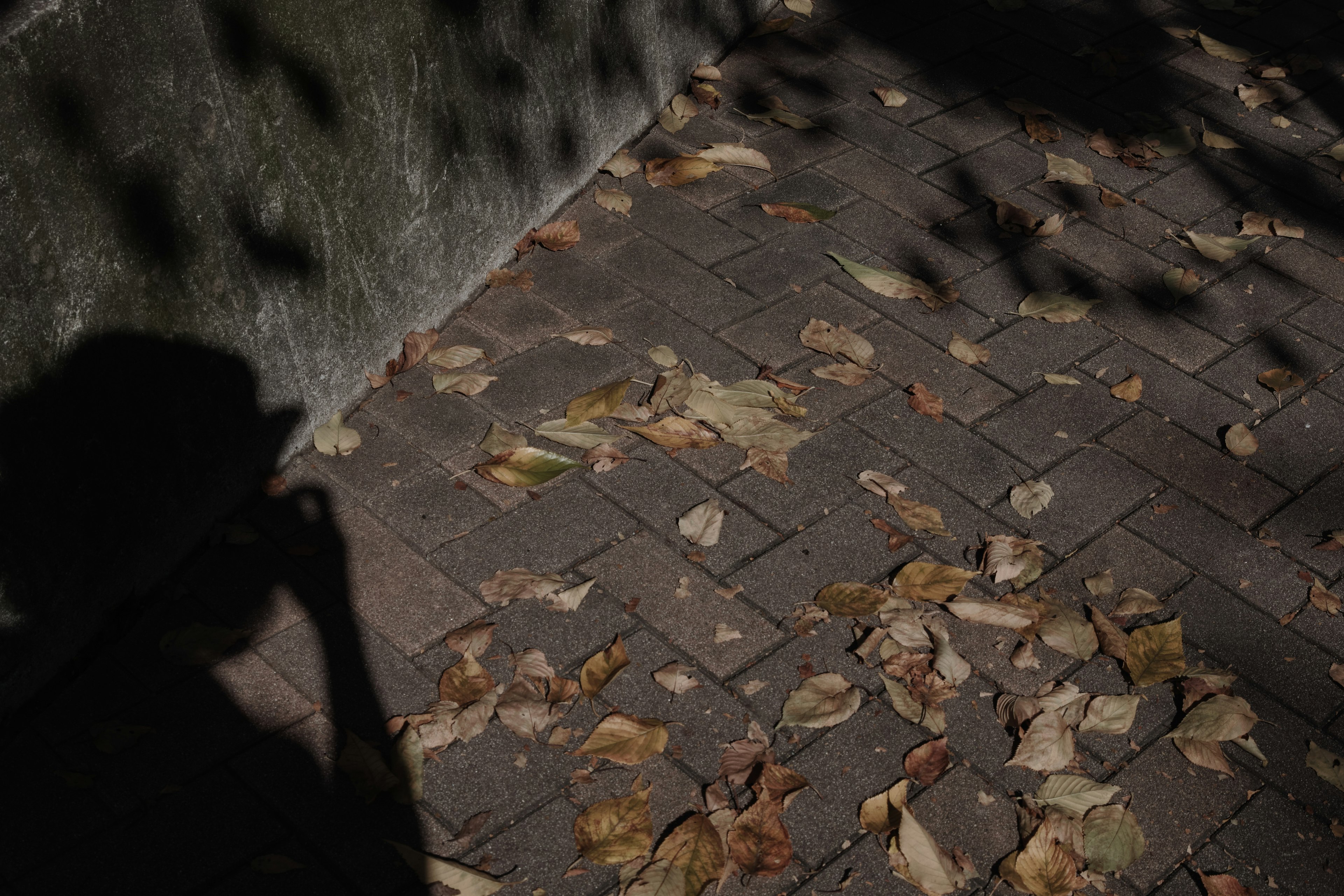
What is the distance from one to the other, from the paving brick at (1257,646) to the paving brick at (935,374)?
2.36 feet

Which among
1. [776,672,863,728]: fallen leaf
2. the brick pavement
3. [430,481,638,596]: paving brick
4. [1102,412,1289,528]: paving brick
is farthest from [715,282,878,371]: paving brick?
[776,672,863,728]: fallen leaf

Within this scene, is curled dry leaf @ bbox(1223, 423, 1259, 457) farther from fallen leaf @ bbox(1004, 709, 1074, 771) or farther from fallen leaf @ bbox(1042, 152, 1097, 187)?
fallen leaf @ bbox(1042, 152, 1097, 187)

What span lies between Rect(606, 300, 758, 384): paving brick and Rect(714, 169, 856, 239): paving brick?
19.9 inches

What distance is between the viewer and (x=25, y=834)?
87.0 inches

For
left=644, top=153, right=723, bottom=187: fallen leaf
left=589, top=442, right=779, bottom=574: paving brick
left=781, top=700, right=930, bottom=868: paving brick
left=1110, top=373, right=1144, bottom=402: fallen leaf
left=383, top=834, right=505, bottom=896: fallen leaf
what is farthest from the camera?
left=644, top=153, right=723, bottom=187: fallen leaf

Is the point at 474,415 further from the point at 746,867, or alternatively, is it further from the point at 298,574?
the point at 746,867

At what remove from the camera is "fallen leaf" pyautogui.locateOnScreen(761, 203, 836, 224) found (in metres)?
3.82

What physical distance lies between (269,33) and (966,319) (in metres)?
1.96

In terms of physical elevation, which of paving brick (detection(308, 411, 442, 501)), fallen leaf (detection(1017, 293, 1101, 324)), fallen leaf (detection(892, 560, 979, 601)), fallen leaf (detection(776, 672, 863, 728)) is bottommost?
fallen leaf (detection(1017, 293, 1101, 324))

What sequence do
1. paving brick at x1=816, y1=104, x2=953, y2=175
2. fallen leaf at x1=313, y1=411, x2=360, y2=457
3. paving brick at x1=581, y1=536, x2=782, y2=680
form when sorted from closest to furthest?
paving brick at x1=581, y1=536, x2=782, y2=680 < fallen leaf at x1=313, y1=411, x2=360, y2=457 < paving brick at x1=816, y1=104, x2=953, y2=175

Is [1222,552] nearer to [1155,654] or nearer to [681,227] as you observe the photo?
[1155,654]

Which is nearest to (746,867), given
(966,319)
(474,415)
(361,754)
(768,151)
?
(361,754)

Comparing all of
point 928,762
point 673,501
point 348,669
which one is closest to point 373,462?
point 348,669

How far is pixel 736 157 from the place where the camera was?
405 cm
